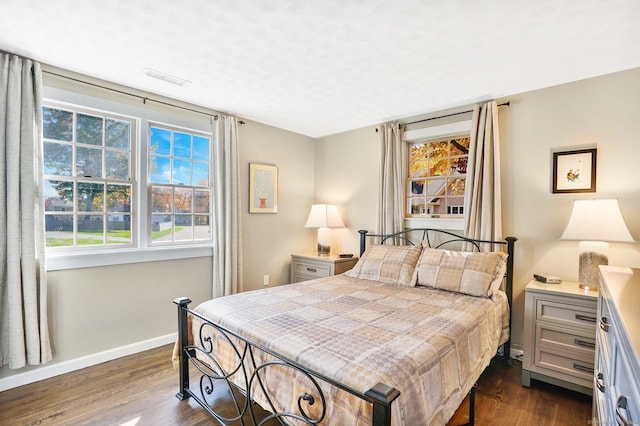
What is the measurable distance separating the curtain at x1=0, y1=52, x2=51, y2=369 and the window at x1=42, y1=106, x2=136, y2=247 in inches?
7.9

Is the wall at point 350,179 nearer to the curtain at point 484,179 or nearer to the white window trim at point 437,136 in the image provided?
the white window trim at point 437,136

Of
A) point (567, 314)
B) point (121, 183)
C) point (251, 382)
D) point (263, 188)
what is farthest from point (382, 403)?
point (263, 188)

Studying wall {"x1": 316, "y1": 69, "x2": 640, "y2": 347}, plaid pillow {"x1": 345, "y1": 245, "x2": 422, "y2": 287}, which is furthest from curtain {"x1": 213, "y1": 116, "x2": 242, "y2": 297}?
wall {"x1": 316, "y1": 69, "x2": 640, "y2": 347}

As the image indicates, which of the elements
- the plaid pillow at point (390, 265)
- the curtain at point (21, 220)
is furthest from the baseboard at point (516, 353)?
the curtain at point (21, 220)

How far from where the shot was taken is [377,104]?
10.7ft

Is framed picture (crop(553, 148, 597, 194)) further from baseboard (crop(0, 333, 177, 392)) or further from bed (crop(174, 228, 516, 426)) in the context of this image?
baseboard (crop(0, 333, 177, 392))

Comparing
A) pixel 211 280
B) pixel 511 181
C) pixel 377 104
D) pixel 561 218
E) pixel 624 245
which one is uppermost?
pixel 377 104

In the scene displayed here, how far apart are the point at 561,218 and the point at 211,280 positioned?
3473 millimetres

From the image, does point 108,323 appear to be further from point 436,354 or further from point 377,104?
point 377,104

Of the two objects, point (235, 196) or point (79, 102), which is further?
point (235, 196)

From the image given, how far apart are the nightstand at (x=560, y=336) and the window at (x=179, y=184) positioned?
3.19 metres

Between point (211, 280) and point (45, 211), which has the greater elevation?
point (45, 211)

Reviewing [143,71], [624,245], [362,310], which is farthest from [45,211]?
[624,245]

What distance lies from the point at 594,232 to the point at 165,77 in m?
3.57
